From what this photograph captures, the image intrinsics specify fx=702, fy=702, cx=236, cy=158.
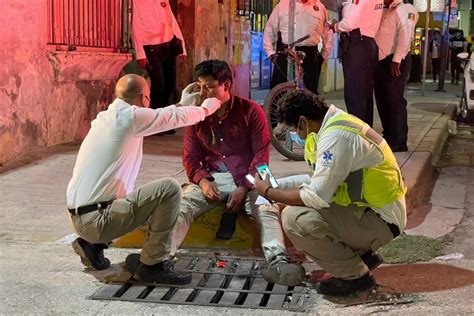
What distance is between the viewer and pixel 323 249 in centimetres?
369

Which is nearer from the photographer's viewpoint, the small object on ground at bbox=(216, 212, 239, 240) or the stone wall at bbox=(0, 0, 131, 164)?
the small object on ground at bbox=(216, 212, 239, 240)

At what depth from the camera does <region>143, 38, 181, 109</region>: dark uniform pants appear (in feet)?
28.9

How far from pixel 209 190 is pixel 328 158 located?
3.83 ft

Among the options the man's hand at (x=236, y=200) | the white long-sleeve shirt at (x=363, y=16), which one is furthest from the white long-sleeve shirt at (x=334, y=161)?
the white long-sleeve shirt at (x=363, y=16)

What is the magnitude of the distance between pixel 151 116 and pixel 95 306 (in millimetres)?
1070

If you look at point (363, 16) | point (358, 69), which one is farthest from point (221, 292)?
point (363, 16)

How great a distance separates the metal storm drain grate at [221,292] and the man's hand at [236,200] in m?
0.41

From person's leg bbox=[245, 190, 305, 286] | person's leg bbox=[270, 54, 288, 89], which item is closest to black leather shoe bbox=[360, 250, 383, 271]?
person's leg bbox=[245, 190, 305, 286]

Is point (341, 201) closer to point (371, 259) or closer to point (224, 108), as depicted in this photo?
point (371, 259)

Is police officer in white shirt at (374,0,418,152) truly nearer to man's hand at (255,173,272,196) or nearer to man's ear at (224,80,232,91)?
man's ear at (224,80,232,91)

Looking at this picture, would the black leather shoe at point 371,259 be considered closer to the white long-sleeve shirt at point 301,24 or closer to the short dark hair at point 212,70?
the short dark hair at point 212,70

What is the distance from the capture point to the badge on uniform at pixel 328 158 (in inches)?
137

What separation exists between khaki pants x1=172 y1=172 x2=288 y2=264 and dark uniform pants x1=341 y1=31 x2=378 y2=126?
117 inches

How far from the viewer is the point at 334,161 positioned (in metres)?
3.48
